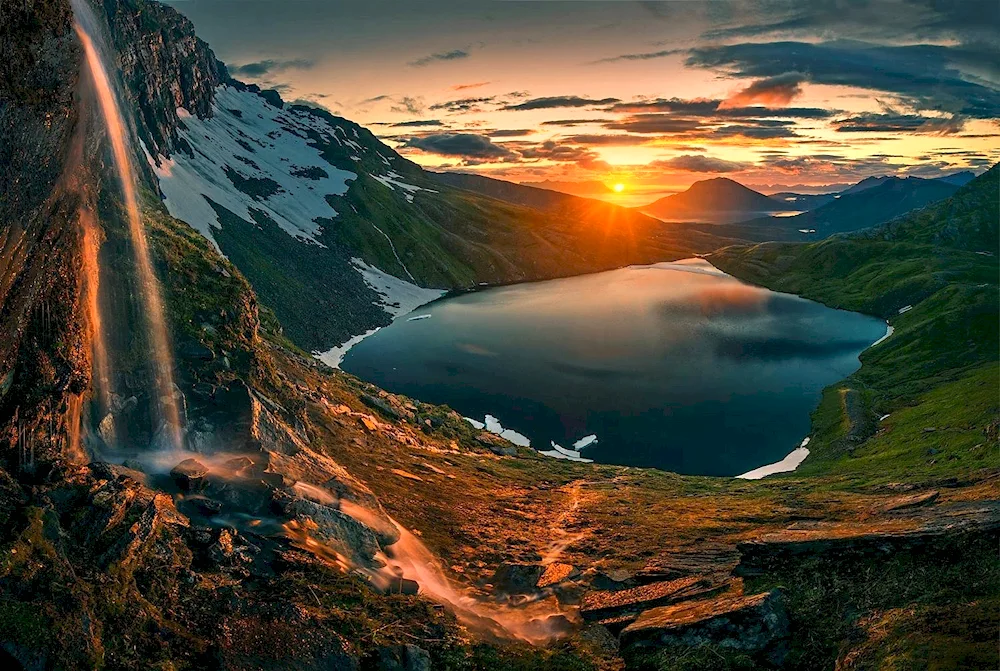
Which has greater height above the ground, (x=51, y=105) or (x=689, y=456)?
(x=51, y=105)

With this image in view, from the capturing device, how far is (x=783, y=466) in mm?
80562

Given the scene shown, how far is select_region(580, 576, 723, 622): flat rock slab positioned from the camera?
93.4 feet

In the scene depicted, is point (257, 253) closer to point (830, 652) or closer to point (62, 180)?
point (62, 180)

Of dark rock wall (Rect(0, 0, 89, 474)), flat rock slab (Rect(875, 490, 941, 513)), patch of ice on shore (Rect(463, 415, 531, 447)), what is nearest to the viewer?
dark rock wall (Rect(0, 0, 89, 474))

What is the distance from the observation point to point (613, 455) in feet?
269

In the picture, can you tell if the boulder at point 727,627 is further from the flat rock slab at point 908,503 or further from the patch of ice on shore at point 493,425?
the patch of ice on shore at point 493,425

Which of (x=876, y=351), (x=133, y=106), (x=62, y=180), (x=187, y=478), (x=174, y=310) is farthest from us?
(x=133, y=106)

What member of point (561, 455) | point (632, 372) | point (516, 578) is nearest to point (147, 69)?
point (632, 372)

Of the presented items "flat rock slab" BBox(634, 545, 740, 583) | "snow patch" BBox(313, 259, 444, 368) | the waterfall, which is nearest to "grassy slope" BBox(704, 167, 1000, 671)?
"flat rock slab" BBox(634, 545, 740, 583)

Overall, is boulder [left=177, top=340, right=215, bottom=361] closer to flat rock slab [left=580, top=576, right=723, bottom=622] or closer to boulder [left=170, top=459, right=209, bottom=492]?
boulder [left=170, top=459, right=209, bottom=492]

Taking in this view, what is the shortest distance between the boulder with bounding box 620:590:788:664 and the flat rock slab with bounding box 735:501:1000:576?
3875 mm

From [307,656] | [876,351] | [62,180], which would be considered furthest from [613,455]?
[876,351]

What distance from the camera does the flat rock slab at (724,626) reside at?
75.6ft

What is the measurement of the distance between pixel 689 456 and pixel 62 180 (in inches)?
3014
